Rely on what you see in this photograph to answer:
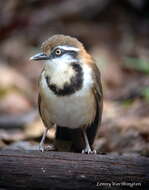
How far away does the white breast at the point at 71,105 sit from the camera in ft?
22.4

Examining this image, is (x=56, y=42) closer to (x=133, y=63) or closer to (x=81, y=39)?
(x=133, y=63)

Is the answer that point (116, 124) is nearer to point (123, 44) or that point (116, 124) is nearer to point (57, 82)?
point (57, 82)

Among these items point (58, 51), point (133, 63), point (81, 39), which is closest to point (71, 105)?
point (58, 51)

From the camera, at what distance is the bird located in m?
6.78

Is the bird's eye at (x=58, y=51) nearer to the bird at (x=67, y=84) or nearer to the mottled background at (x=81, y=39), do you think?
the bird at (x=67, y=84)

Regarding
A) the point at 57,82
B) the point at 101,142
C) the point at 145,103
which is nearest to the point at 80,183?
the point at 57,82

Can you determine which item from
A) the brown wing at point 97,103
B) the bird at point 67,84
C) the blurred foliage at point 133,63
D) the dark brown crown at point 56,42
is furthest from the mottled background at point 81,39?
the dark brown crown at point 56,42

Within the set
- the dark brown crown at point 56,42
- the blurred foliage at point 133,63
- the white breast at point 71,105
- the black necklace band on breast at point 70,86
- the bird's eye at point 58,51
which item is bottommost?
the white breast at point 71,105

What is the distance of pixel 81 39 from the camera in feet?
46.7

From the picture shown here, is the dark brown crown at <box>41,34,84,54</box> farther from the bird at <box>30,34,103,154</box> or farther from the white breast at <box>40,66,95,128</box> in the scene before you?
the white breast at <box>40,66,95,128</box>

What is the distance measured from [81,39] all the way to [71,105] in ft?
24.6

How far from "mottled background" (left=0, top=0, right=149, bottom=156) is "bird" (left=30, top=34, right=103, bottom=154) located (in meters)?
3.86

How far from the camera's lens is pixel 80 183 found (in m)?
5.82

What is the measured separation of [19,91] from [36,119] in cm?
198
